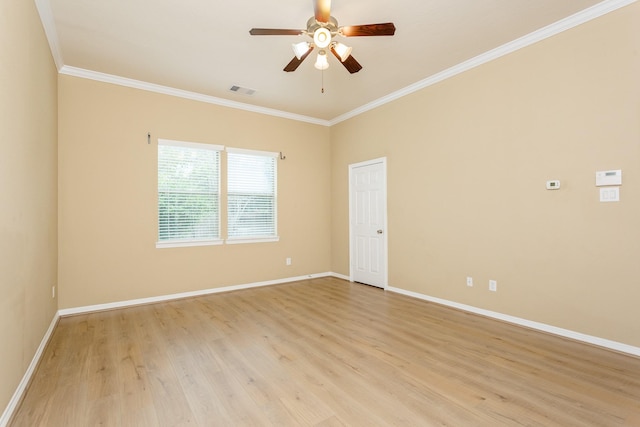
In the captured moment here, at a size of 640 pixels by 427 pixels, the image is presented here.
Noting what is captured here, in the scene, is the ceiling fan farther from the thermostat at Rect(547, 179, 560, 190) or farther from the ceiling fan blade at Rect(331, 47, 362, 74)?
the thermostat at Rect(547, 179, 560, 190)

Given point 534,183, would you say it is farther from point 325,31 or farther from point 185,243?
point 185,243

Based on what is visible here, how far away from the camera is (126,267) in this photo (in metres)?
4.17

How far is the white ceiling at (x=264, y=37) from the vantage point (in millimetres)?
2770

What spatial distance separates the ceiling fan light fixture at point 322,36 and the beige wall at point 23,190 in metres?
2.02

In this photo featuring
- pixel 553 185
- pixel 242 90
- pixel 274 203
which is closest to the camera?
pixel 553 185

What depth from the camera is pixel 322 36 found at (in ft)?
8.45

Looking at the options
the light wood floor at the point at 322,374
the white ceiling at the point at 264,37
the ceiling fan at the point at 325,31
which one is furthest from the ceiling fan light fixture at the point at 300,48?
the light wood floor at the point at 322,374

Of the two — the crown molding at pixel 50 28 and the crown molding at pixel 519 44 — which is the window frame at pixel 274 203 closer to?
the crown molding at pixel 519 44

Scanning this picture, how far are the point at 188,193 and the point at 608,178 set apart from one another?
16.3 feet

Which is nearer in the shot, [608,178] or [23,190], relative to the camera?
[23,190]

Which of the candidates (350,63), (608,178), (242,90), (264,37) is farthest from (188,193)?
(608,178)

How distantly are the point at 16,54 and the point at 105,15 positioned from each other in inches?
42.6

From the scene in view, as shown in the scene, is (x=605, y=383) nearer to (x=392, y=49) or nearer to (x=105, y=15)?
(x=392, y=49)

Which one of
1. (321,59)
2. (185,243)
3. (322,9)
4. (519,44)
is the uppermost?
(519,44)
